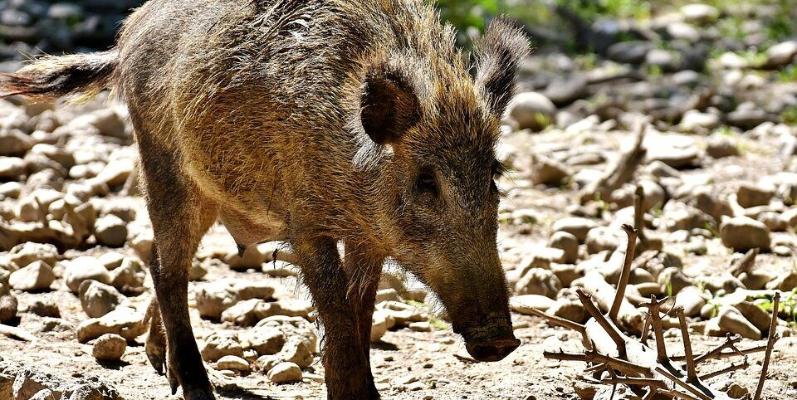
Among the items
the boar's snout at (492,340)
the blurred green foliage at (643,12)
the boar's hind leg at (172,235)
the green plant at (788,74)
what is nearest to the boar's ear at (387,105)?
the boar's snout at (492,340)

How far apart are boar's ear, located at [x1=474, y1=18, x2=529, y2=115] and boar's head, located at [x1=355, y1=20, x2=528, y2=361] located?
8 cm

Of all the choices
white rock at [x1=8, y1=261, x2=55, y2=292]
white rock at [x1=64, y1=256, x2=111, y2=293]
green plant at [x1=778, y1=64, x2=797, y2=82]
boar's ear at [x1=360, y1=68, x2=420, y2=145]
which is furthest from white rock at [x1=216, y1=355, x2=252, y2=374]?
green plant at [x1=778, y1=64, x2=797, y2=82]

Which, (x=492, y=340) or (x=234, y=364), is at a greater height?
(x=492, y=340)

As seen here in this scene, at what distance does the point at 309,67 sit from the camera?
4.86 m

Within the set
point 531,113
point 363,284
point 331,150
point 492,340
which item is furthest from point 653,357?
point 531,113

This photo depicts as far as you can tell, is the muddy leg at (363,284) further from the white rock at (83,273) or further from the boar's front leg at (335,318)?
the white rock at (83,273)

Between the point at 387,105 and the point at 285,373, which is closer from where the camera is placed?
the point at 387,105

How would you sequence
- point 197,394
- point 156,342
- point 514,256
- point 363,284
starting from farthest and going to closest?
point 514,256 → point 156,342 → point 197,394 → point 363,284

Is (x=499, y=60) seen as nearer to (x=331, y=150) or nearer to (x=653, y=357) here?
(x=331, y=150)

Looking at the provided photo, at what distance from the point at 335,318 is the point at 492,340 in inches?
31.9

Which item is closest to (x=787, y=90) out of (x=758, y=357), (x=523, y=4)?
(x=523, y=4)

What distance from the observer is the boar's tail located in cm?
597

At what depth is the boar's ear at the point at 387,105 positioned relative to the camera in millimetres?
4500

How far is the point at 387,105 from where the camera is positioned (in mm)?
4535
